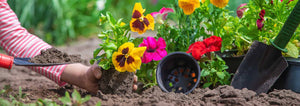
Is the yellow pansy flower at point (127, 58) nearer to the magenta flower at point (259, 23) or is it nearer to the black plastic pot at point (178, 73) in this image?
the black plastic pot at point (178, 73)

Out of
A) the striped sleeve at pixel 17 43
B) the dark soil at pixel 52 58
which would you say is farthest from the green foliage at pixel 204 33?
the striped sleeve at pixel 17 43

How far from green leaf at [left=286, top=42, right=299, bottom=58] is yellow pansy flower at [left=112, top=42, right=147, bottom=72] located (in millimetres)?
718

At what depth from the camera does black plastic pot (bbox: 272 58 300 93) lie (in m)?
1.45

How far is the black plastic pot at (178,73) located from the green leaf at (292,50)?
460 millimetres

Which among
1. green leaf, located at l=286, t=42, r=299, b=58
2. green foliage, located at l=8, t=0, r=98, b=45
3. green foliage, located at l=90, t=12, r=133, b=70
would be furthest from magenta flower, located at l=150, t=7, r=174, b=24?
green foliage, located at l=8, t=0, r=98, b=45

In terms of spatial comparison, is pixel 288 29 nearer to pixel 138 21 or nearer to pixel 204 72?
pixel 204 72

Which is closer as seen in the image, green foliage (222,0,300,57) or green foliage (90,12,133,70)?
green foliage (90,12,133,70)

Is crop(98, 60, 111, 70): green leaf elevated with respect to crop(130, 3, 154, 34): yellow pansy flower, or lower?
lower

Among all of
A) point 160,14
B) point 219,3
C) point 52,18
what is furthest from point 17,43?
point 52,18

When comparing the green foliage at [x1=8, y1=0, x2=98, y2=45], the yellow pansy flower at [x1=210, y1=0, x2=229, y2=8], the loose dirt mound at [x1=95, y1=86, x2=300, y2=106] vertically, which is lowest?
the loose dirt mound at [x1=95, y1=86, x2=300, y2=106]

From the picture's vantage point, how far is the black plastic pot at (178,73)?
5.13 feet

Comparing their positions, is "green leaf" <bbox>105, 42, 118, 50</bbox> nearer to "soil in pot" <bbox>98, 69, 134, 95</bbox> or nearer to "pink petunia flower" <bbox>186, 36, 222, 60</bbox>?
"soil in pot" <bbox>98, 69, 134, 95</bbox>

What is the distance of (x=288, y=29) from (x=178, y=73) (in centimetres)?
60

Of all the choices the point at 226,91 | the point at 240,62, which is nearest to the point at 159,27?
the point at 240,62
